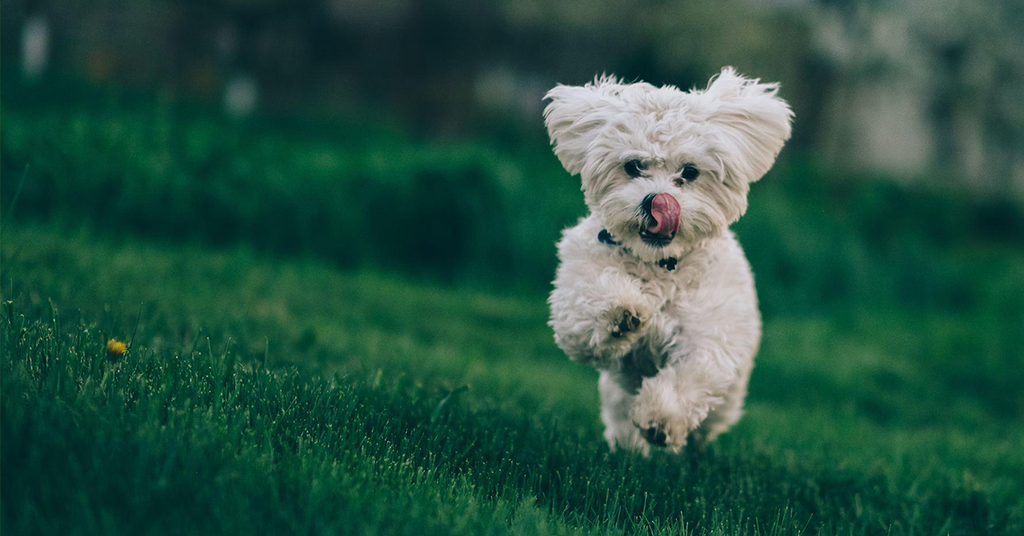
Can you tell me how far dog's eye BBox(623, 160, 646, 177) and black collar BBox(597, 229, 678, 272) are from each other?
0.92ft

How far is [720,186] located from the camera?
328 cm

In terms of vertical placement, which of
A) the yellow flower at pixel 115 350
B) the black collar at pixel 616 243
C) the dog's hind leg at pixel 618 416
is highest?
the black collar at pixel 616 243

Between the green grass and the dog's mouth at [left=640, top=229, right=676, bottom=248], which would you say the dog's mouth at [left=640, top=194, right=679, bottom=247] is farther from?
the green grass

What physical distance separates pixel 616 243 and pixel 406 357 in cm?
239

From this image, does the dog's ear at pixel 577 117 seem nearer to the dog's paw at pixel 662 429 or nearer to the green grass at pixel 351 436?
the dog's paw at pixel 662 429

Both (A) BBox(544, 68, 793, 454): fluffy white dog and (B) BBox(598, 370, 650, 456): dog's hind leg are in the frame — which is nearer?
(A) BBox(544, 68, 793, 454): fluffy white dog

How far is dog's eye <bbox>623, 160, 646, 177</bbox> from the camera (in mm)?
3241

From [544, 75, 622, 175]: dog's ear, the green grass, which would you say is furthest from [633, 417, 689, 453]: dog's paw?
[544, 75, 622, 175]: dog's ear

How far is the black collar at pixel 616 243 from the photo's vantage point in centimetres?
333

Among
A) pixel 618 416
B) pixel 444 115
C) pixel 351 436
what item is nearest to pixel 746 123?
pixel 618 416

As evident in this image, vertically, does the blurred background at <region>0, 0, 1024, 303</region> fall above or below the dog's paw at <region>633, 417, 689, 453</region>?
above

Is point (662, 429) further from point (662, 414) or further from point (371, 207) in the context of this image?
point (371, 207)

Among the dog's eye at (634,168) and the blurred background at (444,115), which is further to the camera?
the blurred background at (444,115)

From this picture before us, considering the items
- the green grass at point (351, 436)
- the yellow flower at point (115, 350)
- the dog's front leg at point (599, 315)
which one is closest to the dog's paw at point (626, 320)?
the dog's front leg at point (599, 315)
